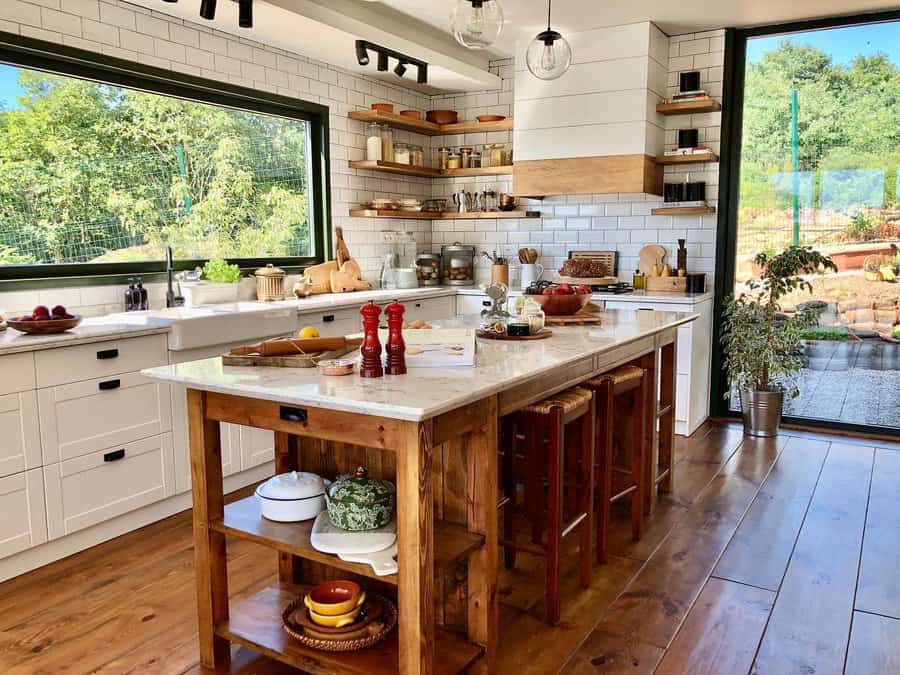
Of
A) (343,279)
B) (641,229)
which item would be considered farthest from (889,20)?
(343,279)

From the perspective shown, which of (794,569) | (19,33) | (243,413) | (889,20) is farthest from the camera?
(889,20)

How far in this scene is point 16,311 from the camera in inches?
148

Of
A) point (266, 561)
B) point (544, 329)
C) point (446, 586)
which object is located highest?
point (544, 329)

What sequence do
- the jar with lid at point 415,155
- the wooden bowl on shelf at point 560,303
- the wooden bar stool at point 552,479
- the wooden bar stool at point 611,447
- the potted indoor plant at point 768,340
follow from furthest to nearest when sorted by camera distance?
the jar with lid at point 415,155
the potted indoor plant at point 768,340
the wooden bowl on shelf at point 560,303
the wooden bar stool at point 611,447
the wooden bar stool at point 552,479

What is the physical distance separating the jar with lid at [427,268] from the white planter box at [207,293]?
79.4 inches

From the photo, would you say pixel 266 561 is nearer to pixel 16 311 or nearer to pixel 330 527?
pixel 330 527

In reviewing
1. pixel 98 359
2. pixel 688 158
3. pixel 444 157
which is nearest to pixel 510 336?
pixel 98 359

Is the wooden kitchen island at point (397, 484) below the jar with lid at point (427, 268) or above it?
below

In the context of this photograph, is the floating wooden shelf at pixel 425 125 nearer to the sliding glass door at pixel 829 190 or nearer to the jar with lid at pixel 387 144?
the jar with lid at pixel 387 144

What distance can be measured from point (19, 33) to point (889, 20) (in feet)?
17.2

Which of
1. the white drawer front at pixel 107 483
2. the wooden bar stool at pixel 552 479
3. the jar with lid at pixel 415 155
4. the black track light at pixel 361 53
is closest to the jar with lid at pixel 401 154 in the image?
the jar with lid at pixel 415 155

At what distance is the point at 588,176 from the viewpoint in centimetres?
559

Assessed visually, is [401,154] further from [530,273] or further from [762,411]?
[762,411]

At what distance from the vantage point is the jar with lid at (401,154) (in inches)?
244
